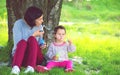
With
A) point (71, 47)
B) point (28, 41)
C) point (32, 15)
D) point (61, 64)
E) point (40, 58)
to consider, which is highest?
point (32, 15)

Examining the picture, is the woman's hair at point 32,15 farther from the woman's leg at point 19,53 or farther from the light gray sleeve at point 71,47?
the light gray sleeve at point 71,47

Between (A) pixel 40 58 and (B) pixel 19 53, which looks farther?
(A) pixel 40 58

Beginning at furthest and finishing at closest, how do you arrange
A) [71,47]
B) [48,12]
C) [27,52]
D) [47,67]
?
[48,12]
[71,47]
[47,67]
[27,52]

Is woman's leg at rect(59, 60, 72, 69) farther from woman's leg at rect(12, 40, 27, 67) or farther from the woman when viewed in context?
woman's leg at rect(12, 40, 27, 67)

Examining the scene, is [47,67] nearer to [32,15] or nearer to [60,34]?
[60,34]

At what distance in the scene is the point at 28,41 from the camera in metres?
7.66

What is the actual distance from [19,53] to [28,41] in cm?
31

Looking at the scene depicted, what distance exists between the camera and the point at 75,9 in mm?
38219

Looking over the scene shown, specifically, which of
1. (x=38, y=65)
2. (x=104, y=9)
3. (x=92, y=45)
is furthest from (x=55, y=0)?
(x=104, y=9)

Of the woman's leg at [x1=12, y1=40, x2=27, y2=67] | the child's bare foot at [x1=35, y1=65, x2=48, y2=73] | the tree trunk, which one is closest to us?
the woman's leg at [x1=12, y1=40, x2=27, y2=67]

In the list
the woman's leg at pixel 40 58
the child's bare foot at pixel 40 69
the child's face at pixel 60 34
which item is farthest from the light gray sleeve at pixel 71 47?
the child's bare foot at pixel 40 69

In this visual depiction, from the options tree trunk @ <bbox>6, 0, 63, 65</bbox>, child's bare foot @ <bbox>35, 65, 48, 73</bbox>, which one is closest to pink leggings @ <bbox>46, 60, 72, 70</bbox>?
child's bare foot @ <bbox>35, 65, 48, 73</bbox>

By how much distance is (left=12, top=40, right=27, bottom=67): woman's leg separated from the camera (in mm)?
7559

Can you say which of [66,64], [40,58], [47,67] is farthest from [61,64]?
[40,58]
